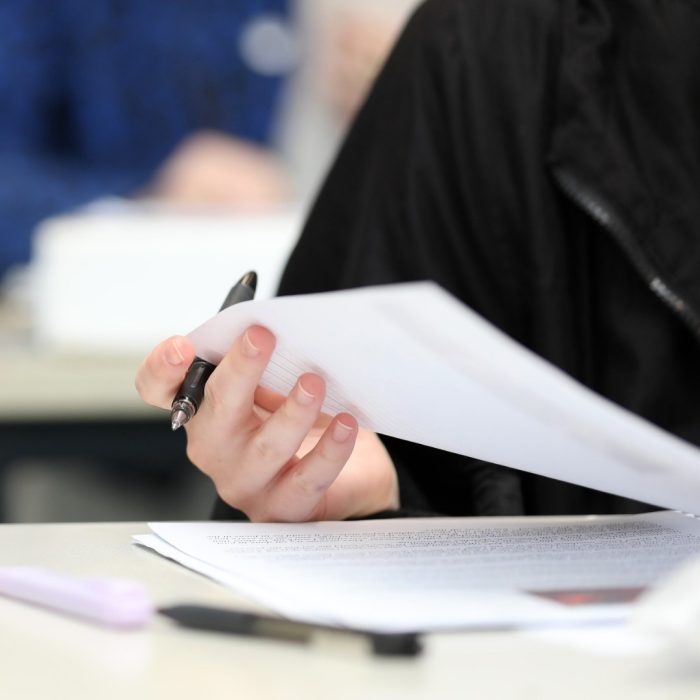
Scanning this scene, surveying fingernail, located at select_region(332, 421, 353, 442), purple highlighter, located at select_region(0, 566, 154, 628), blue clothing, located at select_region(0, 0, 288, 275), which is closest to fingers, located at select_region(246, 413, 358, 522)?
fingernail, located at select_region(332, 421, 353, 442)

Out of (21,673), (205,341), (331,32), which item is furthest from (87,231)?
(331,32)

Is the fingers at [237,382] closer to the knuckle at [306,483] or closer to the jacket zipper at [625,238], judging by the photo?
the knuckle at [306,483]

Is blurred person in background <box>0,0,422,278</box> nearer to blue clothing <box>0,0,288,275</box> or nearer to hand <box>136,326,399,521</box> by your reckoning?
blue clothing <box>0,0,288,275</box>

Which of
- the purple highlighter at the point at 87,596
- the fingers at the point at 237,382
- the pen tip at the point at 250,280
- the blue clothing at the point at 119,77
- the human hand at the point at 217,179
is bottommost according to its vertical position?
the purple highlighter at the point at 87,596

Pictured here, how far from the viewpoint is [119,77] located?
8.17ft

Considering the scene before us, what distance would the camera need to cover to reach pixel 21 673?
37cm

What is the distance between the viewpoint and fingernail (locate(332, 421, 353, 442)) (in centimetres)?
57

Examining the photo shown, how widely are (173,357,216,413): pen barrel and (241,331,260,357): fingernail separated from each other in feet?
0.21

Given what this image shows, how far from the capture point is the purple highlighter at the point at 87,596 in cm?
42

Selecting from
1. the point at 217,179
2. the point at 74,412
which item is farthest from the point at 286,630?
the point at 217,179

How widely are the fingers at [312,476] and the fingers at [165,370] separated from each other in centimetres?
7

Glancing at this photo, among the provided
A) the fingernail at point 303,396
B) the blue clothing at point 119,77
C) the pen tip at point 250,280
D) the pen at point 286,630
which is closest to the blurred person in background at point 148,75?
the blue clothing at point 119,77

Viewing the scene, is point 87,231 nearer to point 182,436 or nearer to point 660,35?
point 182,436

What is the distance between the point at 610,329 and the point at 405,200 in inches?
6.8
